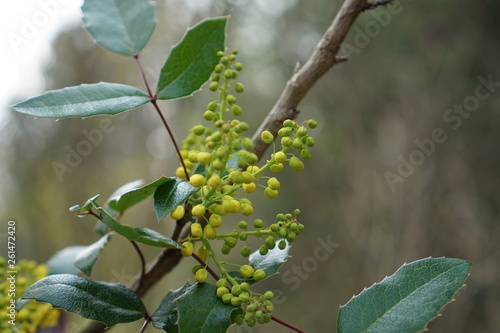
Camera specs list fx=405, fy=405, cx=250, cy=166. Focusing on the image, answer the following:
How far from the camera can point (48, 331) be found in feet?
2.71

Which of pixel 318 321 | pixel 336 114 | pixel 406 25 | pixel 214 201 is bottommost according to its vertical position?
pixel 318 321

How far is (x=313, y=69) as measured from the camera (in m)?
0.67

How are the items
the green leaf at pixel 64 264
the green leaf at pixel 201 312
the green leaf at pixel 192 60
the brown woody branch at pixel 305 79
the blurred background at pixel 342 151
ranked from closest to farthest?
1. the green leaf at pixel 201 312
2. the green leaf at pixel 192 60
3. the brown woody branch at pixel 305 79
4. the green leaf at pixel 64 264
5. the blurred background at pixel 342 151

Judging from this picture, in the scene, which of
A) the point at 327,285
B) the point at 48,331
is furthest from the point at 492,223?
the point at 48,331

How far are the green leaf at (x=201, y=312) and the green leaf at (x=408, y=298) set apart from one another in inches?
5.9

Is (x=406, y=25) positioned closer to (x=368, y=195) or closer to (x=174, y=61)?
(x=368, y=195)

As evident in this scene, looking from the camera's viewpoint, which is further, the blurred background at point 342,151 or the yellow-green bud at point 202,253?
the blurred background at point 342,151

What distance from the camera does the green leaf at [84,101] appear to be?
50cm

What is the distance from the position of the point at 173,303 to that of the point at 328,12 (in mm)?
3922

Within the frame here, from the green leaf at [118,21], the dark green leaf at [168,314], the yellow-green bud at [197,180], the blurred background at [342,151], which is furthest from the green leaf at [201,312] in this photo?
the blurred background at [342,151]

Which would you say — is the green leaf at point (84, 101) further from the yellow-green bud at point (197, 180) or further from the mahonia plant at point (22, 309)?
the mahonia plant at point (22, 309)

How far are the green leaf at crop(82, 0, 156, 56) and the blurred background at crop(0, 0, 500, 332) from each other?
2.09 m

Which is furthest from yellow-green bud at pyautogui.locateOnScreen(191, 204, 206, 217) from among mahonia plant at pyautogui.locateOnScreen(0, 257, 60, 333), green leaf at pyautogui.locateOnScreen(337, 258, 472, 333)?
mahonia plant at pyautogui.locateOnScreen(0, 257, 60, 333)

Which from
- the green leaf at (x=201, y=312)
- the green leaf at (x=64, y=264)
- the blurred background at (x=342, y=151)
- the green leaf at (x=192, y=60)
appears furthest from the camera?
the blurred background at (x=342, y=151)
